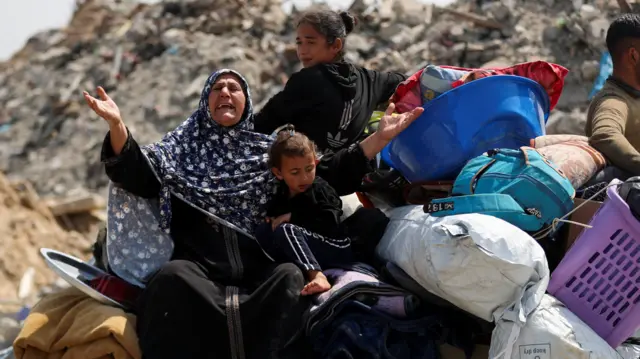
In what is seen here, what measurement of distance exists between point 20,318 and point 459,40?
6.07 meters

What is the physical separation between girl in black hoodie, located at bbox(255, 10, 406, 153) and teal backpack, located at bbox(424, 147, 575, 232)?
2.79 feet

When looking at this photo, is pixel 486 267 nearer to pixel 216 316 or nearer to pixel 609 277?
pixel 609 277

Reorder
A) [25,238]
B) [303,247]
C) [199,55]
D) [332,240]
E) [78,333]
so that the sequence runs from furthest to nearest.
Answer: [199,55], [25,238], [332,240], [303,247], [78,333]

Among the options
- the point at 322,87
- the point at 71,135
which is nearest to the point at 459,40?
the point at 71,135

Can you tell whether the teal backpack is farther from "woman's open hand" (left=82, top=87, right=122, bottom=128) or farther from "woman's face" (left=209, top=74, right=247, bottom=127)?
"woman's open hand" (left=82, top=87, right=122, bottom=128)

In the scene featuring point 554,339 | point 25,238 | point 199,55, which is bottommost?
point 25,238

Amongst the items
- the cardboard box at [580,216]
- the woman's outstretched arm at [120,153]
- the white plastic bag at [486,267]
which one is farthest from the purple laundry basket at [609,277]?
the woman's outstretched arm at [120,153]

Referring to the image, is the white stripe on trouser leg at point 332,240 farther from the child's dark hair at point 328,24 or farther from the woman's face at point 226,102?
the child's dark hair at point 328,24

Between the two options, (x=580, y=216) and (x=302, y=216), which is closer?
(x=580, y=216)

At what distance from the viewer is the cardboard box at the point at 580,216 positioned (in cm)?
310

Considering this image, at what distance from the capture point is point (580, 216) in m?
3.14

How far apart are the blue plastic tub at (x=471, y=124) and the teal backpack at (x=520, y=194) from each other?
306 mm

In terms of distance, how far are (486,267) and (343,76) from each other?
1.41 metres

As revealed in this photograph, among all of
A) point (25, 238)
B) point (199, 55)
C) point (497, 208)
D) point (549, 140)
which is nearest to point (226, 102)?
point (497, 208)
